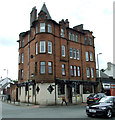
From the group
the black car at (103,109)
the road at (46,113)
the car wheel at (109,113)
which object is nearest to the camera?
the black car at (103,109)

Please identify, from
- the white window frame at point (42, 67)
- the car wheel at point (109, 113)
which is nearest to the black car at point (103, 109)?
the car wheel at point (109, 113)

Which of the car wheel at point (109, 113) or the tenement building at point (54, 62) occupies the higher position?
the tenement building at point (54, 62)

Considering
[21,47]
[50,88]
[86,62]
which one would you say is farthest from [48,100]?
[21,47]

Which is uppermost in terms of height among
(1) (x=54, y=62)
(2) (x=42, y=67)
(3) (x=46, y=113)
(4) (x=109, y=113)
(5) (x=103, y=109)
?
(1) (x=54, y=62)

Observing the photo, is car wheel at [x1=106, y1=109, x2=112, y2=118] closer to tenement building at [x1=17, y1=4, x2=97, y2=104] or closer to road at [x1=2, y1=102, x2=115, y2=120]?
road at [x1=2, y1=102, x2=115, y2=120]

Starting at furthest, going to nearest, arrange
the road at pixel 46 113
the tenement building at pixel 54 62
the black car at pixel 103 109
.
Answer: the tenement building at pixel 54 62 < the road at pixel 46 113 < the black car at pixel 103 109

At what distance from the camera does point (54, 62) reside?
25375 millimetres

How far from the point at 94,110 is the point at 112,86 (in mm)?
31301

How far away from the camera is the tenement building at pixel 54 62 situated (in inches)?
951

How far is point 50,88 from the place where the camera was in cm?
2350

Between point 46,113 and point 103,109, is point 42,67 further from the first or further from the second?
point 103,109

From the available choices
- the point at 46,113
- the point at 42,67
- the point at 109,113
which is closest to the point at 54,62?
the point at 42,67

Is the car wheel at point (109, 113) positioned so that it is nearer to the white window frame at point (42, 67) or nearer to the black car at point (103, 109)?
the black car at point (103, 109)

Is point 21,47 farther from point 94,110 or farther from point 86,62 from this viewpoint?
point 94,110
